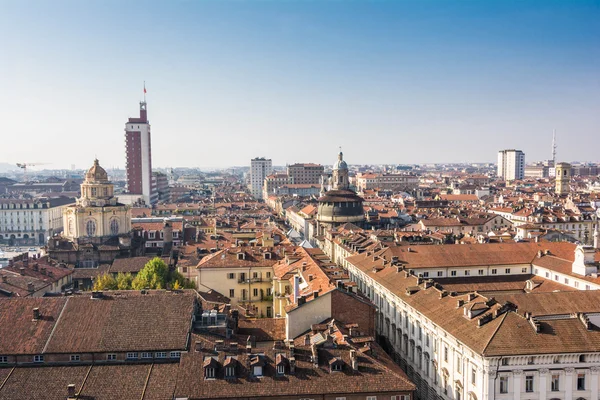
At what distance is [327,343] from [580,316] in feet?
64.0

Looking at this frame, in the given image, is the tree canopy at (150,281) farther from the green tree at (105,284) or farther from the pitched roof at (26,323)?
the pitched roof at (26,323)

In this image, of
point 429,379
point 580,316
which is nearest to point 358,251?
point 429,379

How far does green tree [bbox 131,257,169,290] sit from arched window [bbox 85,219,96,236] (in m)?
34.1

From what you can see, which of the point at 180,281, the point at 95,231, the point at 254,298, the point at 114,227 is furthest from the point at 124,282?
the point at 114,227

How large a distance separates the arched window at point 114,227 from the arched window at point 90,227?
2860mm

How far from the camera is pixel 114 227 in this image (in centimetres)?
10312

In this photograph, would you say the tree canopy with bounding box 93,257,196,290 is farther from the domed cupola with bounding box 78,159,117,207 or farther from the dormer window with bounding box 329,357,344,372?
the domed cupola with bounding box 78,159,117,207

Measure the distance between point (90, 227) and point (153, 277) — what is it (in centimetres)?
3903

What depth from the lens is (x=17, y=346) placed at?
42.5m

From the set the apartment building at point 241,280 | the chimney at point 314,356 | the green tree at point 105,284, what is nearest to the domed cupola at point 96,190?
the green tree at point 105,284

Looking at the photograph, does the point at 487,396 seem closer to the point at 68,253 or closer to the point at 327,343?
the point at 327,343

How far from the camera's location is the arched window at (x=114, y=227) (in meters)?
103

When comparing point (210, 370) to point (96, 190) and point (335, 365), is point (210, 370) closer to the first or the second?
point (335, 365)

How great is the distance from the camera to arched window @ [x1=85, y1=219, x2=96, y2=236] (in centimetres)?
10144
